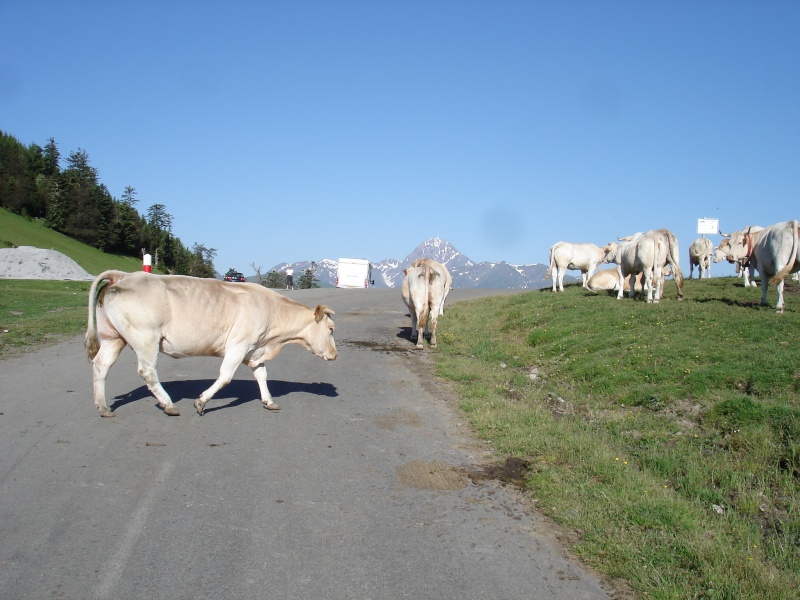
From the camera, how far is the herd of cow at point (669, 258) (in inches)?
628

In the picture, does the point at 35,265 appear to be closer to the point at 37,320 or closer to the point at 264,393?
the point at 37,320

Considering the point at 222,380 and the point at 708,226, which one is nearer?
the point at 222,380

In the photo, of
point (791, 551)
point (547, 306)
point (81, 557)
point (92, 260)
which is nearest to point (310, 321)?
point (81, 557)

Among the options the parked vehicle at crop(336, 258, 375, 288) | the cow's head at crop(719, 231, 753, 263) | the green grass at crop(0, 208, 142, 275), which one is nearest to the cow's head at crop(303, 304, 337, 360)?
the cow's head at crop(719, 231, 753, 263)

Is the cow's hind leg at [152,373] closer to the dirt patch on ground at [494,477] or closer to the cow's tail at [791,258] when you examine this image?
the dirt patch on ground at [494,477]

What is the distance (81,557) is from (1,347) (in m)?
10.9

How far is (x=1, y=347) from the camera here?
13.8m

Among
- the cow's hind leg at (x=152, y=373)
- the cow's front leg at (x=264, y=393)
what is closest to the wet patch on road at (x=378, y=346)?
the cow's front leg at (x=264, y=393)

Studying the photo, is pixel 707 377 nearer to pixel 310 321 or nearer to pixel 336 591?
pixel 310 321

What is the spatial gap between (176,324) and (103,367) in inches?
42.3

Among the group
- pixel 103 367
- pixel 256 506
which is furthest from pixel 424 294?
pixel 256 506

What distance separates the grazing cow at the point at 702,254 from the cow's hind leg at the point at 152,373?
29.3m

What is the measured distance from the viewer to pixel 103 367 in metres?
8.83

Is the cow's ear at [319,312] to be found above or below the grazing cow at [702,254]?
below
